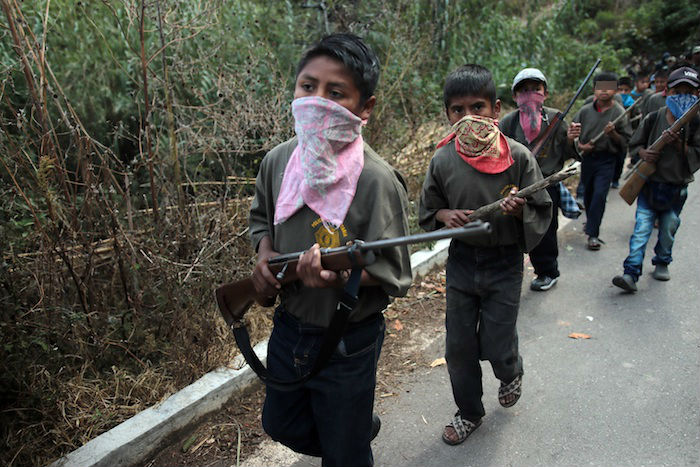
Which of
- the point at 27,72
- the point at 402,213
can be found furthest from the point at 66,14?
the point at 402,213

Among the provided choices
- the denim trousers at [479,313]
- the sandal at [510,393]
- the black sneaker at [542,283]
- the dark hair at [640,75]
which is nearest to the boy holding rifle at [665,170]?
the black sneaker at [542,283]

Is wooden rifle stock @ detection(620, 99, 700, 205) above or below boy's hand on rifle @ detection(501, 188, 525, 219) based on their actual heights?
below

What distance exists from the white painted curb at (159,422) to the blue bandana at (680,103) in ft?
13.6

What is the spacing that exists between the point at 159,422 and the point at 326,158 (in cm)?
190

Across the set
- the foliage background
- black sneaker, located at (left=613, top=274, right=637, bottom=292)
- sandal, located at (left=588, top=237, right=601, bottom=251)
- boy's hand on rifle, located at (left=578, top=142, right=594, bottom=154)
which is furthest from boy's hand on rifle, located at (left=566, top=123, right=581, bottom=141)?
the foliage background

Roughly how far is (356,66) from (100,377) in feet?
8.26

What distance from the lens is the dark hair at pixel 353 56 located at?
2.00m

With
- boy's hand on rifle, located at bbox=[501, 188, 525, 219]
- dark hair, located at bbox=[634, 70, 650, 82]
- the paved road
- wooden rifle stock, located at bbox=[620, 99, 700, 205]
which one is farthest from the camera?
dark hair, located at bbox=[634, 70, 650, 82]

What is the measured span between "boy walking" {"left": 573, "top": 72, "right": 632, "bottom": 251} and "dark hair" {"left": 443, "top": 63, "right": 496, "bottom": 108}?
3509 millimetres

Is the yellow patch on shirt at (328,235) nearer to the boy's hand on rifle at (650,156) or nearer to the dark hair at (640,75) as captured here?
the boy's hand on rifle at (650,156)

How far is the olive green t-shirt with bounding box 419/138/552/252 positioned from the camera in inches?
111

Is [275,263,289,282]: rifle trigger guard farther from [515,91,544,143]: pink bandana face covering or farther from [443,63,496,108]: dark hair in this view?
[515,91,544,143]: pink bandana face covering

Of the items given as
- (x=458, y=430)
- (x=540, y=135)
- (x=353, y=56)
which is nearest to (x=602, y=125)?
(x=540, y=135)

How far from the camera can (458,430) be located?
3.09m
